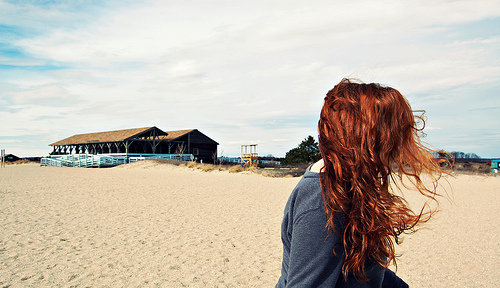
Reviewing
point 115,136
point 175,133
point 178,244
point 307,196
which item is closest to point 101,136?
point 115,136

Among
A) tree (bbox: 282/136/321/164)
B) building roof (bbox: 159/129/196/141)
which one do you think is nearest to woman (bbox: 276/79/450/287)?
tree (bbox: 282/136/321/164)

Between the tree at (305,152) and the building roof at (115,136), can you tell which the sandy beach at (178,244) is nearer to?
the tree at (305,152)

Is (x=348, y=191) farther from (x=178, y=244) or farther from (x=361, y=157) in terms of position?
(x=178, y=244)

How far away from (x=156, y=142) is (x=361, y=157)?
39259 mm

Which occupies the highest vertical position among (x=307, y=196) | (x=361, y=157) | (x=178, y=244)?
(x=361, y=157)

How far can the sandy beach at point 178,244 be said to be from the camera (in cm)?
461

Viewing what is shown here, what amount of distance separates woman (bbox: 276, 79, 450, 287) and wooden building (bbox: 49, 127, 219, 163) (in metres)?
33.7

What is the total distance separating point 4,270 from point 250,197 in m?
7.61

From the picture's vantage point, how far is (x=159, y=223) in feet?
24.9

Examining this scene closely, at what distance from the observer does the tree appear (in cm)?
2727

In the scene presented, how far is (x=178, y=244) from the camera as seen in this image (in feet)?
19.7

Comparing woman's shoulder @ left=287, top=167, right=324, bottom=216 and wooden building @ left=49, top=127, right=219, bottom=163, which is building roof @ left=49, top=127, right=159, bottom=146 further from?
woman's shoulder @ left=287, top=167, right=324, bottom=216

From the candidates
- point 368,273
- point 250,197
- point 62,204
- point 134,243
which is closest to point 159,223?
point 134,243

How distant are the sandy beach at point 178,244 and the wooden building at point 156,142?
25346 mm
